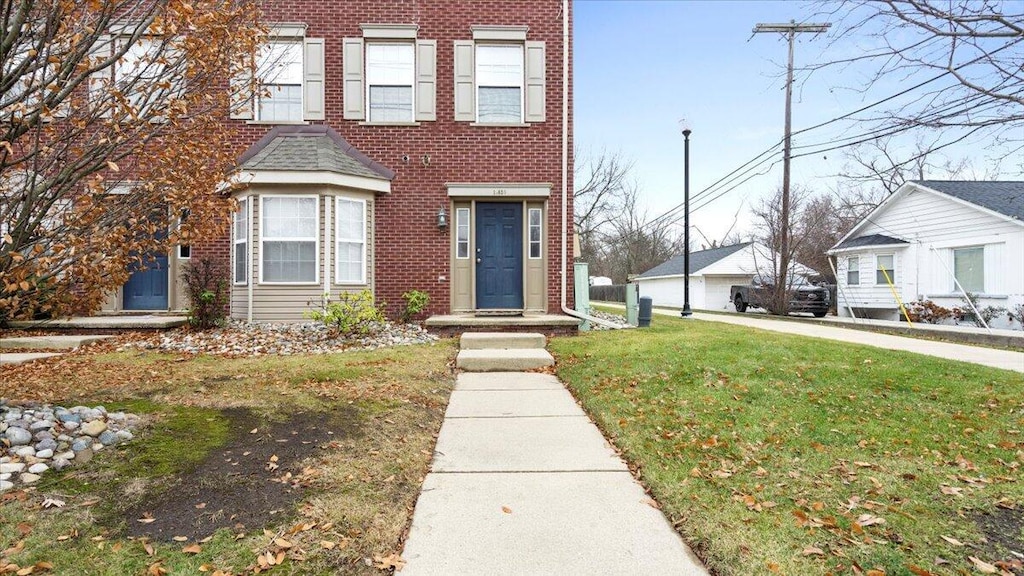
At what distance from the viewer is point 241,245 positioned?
31.4 feet

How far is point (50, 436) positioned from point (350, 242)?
6.48m

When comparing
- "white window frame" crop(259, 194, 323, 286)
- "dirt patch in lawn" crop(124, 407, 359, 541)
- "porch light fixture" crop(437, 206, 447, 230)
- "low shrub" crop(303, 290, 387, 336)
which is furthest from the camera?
"porch light fixture" crop(437, 206, 447, 230)

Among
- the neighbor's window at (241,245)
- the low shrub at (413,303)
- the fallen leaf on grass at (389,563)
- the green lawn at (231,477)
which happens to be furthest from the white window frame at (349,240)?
the fallen leaf on grass at (389,563)

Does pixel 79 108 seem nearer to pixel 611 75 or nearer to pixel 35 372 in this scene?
pixel 35 372

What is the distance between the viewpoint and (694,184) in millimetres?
29016

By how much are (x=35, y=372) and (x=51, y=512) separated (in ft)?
13.9

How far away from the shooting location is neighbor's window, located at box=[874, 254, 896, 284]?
18562mm

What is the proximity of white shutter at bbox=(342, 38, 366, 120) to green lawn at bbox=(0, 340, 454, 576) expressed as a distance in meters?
6.13

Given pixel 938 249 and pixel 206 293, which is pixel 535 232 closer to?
pixel 206 293

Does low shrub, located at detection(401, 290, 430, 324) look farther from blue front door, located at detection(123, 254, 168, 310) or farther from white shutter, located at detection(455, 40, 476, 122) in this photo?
blue front door, located at detection(123, 254, 168, 310)

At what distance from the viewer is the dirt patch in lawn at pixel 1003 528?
8.14 ft

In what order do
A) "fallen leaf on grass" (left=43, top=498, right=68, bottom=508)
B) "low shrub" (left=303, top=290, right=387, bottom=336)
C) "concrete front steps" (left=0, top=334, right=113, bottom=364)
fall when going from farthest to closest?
"low shrub" (left=303, top=290, right=387, bottom=336)
"concrete front steps" (left=0, top=334, right=113, bottom=364)
"fallen leaf on grass" (left=43, top=498, right=68, bottom=508)

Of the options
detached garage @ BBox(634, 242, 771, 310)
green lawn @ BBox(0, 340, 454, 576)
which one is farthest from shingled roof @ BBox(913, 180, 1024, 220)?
green lawn @ BBox(0, 340, 454, 576)

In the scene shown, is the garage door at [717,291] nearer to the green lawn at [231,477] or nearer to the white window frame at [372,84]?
the white window frame at [372,84]
